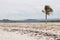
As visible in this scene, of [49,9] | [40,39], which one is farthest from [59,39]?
[49,9]

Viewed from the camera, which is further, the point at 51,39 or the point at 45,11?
the point at 45,11

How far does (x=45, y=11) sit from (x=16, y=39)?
4942 cm

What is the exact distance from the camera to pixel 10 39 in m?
20.4

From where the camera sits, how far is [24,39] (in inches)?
806

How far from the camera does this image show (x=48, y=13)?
70.0 meters

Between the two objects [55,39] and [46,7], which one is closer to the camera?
[55,39]

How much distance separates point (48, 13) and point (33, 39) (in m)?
50.1

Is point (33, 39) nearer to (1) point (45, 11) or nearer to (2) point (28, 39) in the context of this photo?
(2) point (28, 39)

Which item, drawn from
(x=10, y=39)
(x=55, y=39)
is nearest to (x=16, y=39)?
(x=10, y=39)

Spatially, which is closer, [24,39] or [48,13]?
[24,39]

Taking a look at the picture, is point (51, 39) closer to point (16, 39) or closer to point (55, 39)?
point (55, 39)

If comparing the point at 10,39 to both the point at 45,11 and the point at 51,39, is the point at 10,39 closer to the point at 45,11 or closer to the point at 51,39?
the point at 51,39

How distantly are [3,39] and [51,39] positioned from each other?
15.6 ft

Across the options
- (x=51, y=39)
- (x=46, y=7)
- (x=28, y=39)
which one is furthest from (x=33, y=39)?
(x=46, y=7)
